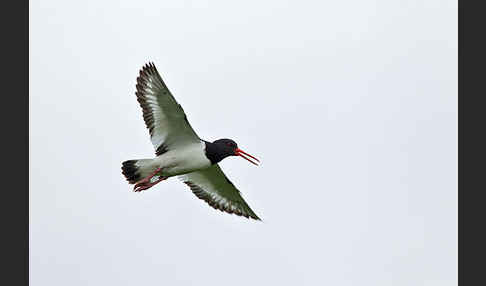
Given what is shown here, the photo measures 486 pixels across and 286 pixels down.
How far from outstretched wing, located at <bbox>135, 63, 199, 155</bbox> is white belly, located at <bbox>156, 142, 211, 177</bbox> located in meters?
0.13

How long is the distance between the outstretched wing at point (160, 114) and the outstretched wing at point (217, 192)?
1.30m

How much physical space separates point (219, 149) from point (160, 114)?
1189 millimetres

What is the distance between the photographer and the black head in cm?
1347

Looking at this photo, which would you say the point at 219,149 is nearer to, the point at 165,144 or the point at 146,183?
the point at 165,144

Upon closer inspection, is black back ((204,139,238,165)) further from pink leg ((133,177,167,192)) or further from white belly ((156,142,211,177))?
pink leg ((133,177,167,192))

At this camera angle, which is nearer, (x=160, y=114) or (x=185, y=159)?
(x=160, y=114)

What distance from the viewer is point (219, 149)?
1352cm

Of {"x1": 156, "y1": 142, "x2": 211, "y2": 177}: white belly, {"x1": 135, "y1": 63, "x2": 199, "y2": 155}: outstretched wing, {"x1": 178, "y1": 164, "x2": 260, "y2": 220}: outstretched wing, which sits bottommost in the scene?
{"x1": 178, "y1": 164, "x2": 260, "y2": 220}: outstretched wing

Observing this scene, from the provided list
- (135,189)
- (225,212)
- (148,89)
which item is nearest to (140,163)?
(135,189)

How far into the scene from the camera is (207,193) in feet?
49.6

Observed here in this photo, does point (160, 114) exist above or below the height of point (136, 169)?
above

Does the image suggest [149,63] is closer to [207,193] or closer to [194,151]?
[194,151]

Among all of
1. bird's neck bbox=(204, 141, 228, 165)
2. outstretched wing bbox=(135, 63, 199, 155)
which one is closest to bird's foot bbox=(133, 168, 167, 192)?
outstretched wing bbox=(135, 63, 199, 155)

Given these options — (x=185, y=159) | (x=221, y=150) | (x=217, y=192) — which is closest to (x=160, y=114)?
(x=185, y=159)
